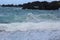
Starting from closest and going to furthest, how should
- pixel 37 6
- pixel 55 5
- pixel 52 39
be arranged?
pixel 52 39 → pixel 55 5 → pixel 37 6

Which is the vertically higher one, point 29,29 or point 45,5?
point 29,29

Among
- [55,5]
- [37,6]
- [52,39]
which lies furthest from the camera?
[37,6]

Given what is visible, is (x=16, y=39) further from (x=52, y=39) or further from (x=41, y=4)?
(x=41, y=4)

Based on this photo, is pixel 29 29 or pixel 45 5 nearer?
pixel 29 29

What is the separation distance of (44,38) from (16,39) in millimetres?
1333

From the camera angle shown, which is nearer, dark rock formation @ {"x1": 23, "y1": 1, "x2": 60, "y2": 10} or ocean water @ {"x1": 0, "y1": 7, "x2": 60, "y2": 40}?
ocean water @ {"x1": 0, "y1": 7, "x2": 60, "y2": 40}

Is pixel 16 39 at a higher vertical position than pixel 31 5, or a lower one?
higher

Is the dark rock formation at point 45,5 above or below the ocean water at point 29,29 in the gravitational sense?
below

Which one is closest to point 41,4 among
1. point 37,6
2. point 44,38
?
point 37,6

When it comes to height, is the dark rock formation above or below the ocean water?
below

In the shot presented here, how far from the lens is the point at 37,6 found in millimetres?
67750

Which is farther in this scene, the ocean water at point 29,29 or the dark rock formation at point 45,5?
the dark rock formation at point 45,5

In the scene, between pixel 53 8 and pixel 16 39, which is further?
pixel 53 8

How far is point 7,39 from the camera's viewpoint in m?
10.7
